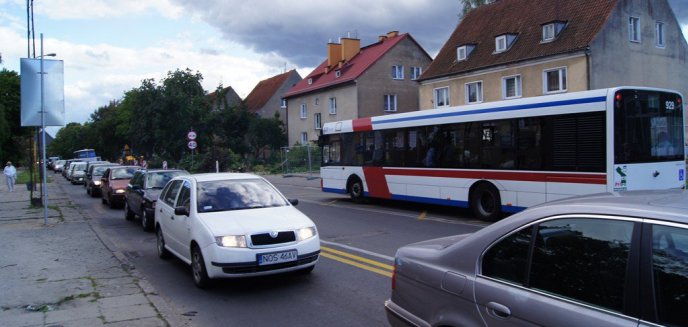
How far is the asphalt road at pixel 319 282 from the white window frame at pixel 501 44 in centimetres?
2182

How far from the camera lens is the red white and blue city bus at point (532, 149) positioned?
408 inches

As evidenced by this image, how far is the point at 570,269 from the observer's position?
2.88 metres

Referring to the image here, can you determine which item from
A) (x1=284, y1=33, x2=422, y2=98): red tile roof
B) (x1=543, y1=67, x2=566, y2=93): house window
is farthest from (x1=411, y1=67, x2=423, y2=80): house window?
(x1=543, y1=67, x2=566, y2=93): house window

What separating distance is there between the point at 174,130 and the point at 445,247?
50.4m

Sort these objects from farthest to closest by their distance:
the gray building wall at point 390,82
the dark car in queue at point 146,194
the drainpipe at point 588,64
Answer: the gray building wall at point 390,82 → the drainpipe at point 588,64 → the dark car in queue at point 146,194

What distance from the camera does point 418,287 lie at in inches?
151

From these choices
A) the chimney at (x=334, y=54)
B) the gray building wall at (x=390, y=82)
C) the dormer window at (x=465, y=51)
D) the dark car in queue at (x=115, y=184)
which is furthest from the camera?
the chimney at (x=334, y=54)

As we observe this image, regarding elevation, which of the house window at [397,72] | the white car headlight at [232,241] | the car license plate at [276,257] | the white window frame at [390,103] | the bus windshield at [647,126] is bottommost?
the car license plate at [276,257]

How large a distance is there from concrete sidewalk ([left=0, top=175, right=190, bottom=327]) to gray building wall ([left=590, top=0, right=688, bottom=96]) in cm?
2554

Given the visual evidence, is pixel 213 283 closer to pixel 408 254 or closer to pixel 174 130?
pixel 408 254

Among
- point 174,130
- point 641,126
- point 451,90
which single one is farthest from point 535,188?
point 174,130

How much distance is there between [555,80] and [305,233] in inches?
1015

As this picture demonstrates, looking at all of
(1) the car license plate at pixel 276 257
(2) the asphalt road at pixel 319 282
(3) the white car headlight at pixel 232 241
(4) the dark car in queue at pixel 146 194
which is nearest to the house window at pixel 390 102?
(4) the dark car in queue at pixel 146 194

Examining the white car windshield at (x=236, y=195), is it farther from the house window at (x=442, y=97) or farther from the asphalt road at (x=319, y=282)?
the house window at (x=442, y=97)
